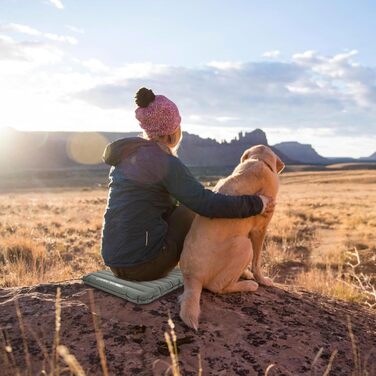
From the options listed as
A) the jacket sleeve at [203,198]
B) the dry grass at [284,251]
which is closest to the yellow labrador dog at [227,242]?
the jacket sleeve at [203,198]

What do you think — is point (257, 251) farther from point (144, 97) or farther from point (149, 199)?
point (144, 97)

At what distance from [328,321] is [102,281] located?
193cm

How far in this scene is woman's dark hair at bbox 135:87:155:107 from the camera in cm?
398

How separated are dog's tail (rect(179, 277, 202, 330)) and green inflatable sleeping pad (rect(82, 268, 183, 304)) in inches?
8.8

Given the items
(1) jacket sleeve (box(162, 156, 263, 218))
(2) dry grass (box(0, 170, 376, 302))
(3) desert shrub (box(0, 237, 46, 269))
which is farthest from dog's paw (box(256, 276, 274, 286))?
(3) desert shrub (box(0, 237, 46, 269))

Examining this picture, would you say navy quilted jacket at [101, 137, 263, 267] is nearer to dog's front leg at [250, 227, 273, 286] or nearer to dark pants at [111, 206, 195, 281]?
dark pants at [111, 206, 195, 281]

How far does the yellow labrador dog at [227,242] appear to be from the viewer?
369 cm

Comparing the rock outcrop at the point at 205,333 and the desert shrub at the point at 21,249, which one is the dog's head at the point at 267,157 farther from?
the desert shrub at the point at 21,249

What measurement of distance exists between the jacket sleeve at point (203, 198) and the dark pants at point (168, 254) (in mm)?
417

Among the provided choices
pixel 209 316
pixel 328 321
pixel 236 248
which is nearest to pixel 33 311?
pixel 209 316

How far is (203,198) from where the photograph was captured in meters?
3.61

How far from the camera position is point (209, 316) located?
3.60 metres

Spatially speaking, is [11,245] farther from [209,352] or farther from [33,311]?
[209,352]

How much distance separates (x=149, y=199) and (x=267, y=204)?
3.20 feet
